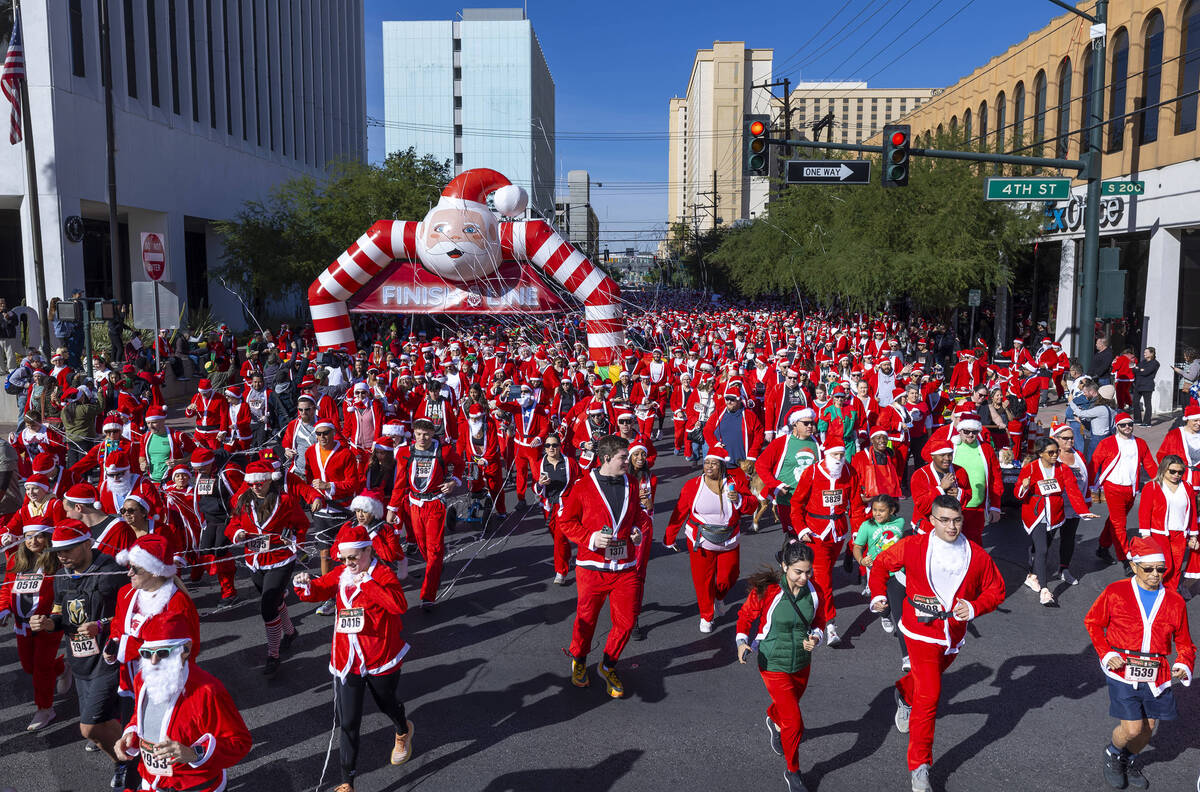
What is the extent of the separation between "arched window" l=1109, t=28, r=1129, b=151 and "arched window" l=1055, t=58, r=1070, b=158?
8.85ft

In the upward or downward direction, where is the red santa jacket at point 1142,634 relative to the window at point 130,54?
downward

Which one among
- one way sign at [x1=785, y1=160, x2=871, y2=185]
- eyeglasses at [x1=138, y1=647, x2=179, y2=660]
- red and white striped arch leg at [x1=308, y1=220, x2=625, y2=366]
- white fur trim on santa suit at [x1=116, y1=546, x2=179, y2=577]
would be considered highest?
one way sign at [x1=785, y1=160, x2=871, y2=185]

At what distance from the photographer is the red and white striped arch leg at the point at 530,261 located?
19016mm

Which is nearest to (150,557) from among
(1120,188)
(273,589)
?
(273,589)

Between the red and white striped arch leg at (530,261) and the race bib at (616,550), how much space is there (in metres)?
12.5

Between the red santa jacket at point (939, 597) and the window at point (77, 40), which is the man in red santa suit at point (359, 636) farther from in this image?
the window at point (77, 40)

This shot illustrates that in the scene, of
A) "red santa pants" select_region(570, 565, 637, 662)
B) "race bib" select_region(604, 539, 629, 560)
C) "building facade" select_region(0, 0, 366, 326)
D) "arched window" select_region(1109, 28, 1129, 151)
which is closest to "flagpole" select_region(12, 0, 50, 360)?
"building facade" select_region(0, 0, 366, 326)

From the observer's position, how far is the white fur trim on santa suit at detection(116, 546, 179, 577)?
414 centimetres

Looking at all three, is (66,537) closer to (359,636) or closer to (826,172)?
(359,636)

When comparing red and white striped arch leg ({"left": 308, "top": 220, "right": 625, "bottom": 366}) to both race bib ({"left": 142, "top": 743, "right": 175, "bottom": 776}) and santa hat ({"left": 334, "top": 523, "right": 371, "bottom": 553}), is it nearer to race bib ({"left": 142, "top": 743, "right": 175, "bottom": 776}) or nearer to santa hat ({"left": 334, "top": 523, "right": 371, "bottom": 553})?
santa hat ({"left": 334, "top": 523, "right": 371, "bottom": 553})

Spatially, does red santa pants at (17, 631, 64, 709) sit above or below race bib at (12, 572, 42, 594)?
below

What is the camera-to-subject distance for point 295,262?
96.9 feet

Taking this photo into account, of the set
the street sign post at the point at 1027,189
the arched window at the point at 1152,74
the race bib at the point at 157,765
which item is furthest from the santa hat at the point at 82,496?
the arched window at the point at 1152,74

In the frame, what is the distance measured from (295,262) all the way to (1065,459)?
2598 centimetres
